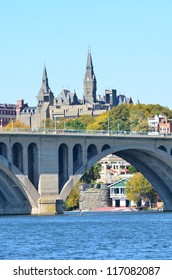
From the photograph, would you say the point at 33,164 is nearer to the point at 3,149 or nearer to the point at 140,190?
the point at 3,149

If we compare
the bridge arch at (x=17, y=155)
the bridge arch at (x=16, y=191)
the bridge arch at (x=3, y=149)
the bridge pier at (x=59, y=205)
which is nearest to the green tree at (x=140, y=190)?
the bridge pier at (x=59, y=205)

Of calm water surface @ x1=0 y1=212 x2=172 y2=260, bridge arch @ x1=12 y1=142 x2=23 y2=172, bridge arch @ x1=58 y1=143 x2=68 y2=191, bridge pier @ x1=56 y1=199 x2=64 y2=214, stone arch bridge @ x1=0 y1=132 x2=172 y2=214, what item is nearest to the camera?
calm water surface @ x1=0 y1=212 x2=172 y2=260

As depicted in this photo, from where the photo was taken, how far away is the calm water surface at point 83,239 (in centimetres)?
7825

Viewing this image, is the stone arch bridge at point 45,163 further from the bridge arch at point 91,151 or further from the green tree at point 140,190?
the green tree at point 140,190

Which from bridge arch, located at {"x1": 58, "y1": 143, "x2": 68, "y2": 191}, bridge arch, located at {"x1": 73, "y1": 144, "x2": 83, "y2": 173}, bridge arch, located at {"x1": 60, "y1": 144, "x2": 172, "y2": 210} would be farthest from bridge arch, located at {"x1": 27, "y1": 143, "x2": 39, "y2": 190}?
bridge arch, located at {"x1": 60, "y1": 144, "x2": 172, "y2": 210}

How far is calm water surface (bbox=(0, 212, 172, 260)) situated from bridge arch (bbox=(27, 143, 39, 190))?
1029 cm

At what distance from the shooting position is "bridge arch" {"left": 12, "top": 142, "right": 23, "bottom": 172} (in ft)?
468

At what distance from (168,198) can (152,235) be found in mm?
65744

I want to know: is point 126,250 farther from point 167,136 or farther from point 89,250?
point 167,136

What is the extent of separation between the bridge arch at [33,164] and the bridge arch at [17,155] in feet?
5.35

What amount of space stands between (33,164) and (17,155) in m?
2.44

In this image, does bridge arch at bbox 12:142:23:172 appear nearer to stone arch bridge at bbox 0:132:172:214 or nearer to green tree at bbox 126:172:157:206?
stone arch bridge at bbox 0:132:172:214

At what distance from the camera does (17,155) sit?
144m

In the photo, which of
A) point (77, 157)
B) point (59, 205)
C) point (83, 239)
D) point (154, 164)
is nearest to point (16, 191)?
point (59, 205)
